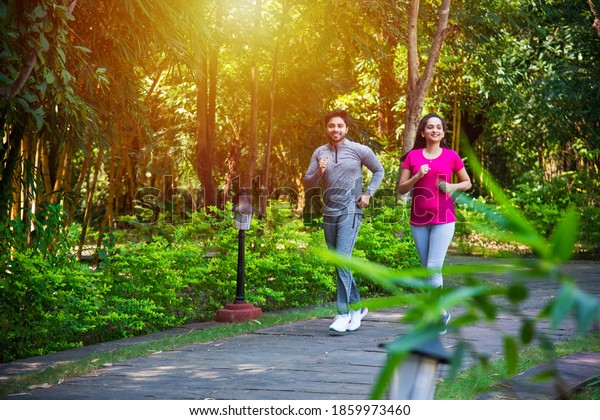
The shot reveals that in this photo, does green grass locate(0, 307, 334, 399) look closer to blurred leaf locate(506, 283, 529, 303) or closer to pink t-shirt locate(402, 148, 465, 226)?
pink t-shirt locate(402, 148, 465, 226)

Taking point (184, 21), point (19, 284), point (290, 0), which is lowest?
point (19, 284)

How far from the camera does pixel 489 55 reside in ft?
51.7

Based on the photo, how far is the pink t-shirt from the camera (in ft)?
22.7

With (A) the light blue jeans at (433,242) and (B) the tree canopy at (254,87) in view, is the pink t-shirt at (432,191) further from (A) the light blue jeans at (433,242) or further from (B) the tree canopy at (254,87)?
(B) the tree canopy at (254,87)

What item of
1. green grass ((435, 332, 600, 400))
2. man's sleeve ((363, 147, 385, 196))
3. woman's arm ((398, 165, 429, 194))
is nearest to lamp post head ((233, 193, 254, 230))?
man's sleeve ((363, 147, 385, 196))

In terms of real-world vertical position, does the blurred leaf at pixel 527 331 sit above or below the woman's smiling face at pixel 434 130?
below

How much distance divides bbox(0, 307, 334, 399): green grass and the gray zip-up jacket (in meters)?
1.27

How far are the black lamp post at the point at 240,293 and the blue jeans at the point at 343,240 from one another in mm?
1054

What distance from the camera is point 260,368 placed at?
594 cm

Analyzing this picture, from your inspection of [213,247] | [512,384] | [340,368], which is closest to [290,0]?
[213,247]

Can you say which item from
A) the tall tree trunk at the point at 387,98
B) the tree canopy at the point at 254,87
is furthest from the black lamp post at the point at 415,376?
the tall tree trunk at the point at 387,98

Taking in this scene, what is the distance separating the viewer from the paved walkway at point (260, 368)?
5.09 m

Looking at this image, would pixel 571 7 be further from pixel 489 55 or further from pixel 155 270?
pixel 155 270

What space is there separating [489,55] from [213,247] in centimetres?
812
